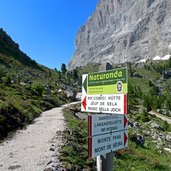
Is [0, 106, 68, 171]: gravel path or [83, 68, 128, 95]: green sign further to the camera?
[0, 106, 68, 171]: gravel path

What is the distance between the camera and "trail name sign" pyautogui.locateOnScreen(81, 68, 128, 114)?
8.21 meters

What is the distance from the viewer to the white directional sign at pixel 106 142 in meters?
7.77

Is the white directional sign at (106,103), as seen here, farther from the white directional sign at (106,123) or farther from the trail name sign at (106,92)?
the white directional sign at (106,123)

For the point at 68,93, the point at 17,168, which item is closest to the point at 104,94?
the point at 17,168

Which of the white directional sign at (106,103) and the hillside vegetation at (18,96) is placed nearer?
the white directional sign at (106,103)

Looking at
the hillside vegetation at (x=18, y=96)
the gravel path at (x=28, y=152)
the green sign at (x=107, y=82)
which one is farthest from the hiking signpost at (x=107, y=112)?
the hillside vegetation at (x=18, y=96)

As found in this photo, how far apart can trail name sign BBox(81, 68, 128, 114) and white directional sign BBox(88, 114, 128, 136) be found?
1.00 feet

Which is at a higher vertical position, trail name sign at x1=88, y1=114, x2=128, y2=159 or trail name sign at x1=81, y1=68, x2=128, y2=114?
trail name sign at x1=81, y1=68, x2=128, y2=114

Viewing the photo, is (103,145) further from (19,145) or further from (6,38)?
(6,38)

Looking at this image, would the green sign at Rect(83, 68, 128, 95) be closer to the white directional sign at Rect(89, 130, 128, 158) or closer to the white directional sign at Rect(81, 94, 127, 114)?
the white directional sign at Rect(81, 94, 127, 114)

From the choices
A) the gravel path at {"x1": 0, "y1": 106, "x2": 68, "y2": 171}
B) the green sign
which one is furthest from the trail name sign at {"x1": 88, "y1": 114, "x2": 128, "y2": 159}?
the gravel path at {"x1": 0, "y1": 106, "x2": 68, "y2": 171}

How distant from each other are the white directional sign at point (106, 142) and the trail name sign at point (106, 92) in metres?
0.77

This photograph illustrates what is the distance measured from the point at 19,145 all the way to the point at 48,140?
2258 millimetres

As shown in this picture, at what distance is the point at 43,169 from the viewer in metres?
14.6
